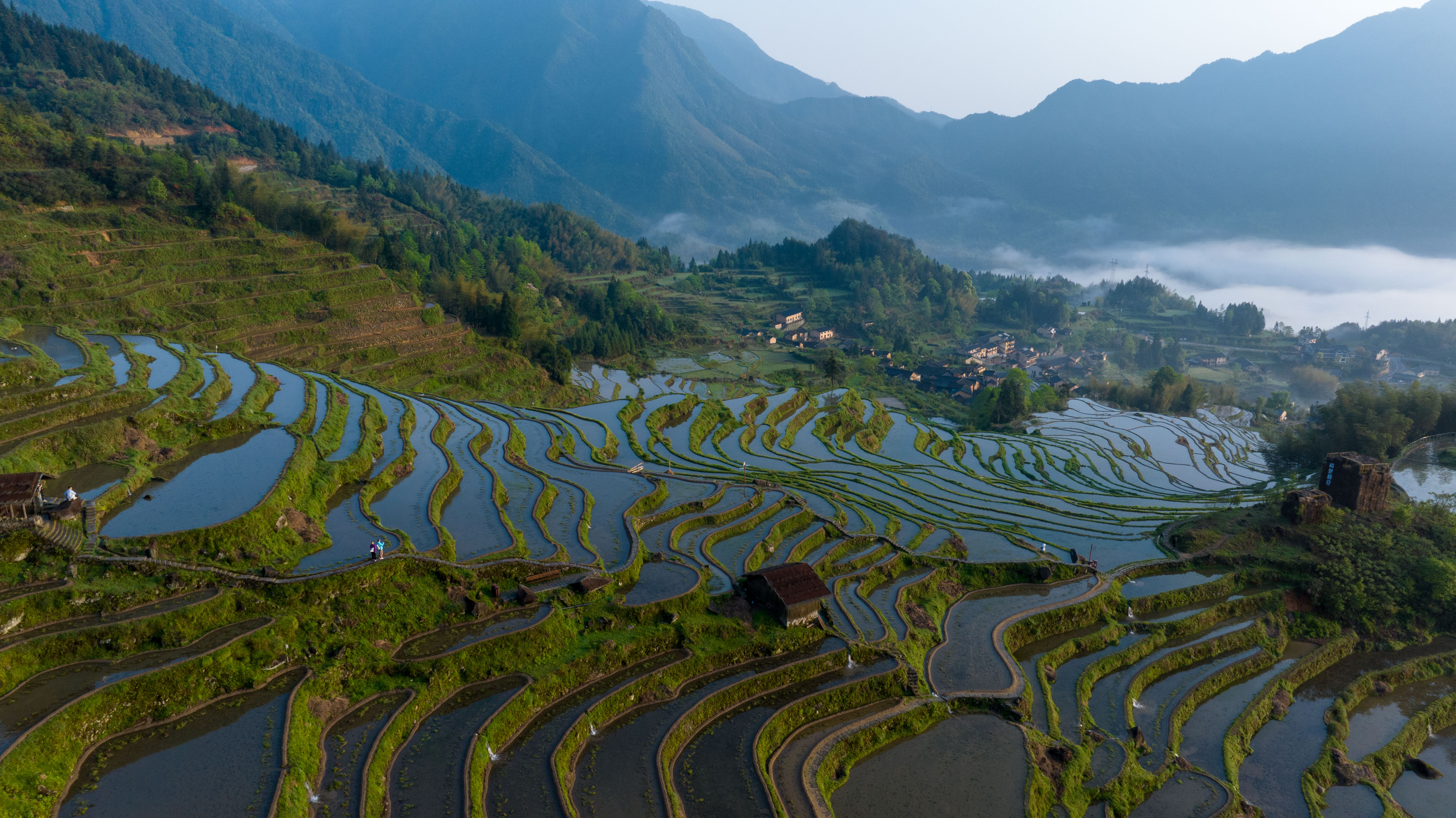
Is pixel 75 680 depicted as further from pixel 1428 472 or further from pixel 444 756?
pixel 1428 472

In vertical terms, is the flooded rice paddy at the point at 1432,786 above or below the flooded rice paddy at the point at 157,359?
above

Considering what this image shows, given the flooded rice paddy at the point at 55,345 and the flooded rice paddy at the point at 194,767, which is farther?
the flooded rice paddy at the point at 55,345

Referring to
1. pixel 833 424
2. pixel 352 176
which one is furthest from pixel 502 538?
pixel 352 176

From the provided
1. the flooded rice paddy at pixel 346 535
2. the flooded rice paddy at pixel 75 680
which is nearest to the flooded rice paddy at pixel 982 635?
the flooded rice paddy at pixel 346 535

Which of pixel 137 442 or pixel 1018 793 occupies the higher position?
pixel 1018 793

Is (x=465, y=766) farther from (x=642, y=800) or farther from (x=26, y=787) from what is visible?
(x=26, y=787)

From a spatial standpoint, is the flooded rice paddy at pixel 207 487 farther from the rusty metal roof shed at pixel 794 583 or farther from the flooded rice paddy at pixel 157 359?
the rusty metal roof shed at pixel 794 583
